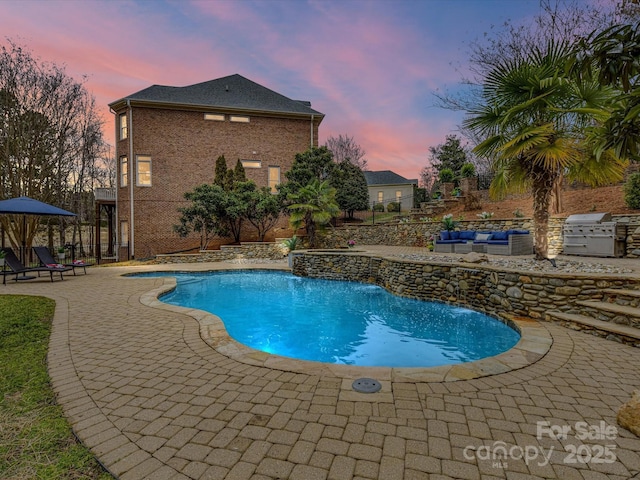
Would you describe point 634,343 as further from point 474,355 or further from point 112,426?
point 112,426

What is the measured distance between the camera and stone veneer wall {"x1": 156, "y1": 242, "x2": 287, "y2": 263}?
51.3ft

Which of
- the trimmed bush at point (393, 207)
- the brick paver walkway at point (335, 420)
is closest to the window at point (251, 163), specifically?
the trimmed bush at point (393, 207)

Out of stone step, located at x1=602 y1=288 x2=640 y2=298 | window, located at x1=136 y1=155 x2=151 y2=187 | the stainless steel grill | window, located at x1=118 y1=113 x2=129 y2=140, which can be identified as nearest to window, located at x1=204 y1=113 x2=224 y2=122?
window, located at x1=136 y1=155 x2=151 y2=187

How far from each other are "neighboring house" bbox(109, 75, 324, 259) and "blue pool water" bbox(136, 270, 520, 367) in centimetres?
903

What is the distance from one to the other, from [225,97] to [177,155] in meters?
4.96

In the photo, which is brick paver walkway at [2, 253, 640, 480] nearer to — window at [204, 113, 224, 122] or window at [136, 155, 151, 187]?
window at [136, 155, 151, 187]

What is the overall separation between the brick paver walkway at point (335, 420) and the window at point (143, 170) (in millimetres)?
16272

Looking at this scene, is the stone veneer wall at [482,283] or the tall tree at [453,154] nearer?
the stone veneer wall at [482,283]

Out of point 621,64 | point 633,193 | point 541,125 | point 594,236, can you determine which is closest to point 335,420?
point 621,64

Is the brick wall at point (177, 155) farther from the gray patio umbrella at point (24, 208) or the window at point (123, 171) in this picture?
the gray patio umbrella at point (24, 208)

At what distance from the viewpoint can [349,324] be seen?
688 cm

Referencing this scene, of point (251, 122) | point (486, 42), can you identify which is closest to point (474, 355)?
point (486, 42)

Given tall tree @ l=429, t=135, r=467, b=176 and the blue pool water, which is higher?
tall tree @ l=429, t=135, r=467, b=176

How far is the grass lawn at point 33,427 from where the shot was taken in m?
1.88
